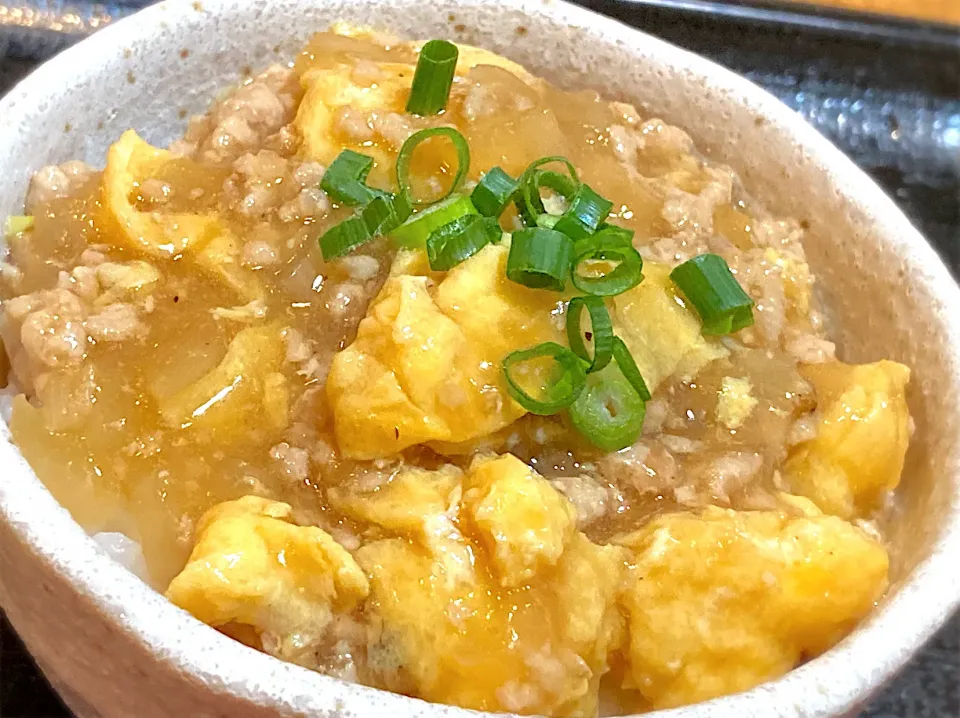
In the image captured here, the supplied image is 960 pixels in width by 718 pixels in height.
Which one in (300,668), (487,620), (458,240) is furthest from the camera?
(458,240)

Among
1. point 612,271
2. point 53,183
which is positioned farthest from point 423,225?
point 53,183

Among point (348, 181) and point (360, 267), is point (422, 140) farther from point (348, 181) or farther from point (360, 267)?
point (360, 267)

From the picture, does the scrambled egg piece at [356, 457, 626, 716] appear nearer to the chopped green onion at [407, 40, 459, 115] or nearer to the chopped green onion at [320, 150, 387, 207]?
the chopped green onion at [320, 150, 387, 207]

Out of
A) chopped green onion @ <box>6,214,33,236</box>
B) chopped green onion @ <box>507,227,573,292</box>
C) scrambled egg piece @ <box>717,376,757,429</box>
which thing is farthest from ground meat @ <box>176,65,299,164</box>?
scrambled egg piece @ <box>717,376,757,429</box>

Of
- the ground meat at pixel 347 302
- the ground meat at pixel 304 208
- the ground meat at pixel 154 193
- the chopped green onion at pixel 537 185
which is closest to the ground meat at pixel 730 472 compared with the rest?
the chopped green onion at pixel 537 185

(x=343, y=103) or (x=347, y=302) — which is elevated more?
(x=343, y=103)

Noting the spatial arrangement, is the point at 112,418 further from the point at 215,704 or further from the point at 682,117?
the point at 682,117

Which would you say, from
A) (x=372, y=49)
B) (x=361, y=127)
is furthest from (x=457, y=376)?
(x=372, y=49)
